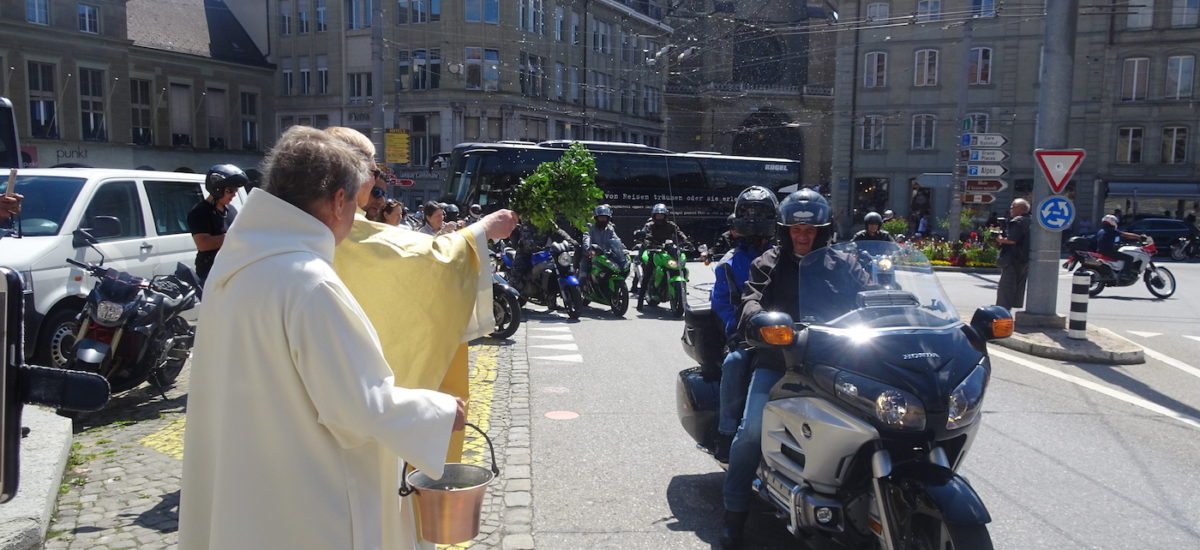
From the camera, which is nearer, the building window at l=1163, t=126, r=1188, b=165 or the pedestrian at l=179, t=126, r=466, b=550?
the pedestrian at l=179, t=126, r=466, b=550

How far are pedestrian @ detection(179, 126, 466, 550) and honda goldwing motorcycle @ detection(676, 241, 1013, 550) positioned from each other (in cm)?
180

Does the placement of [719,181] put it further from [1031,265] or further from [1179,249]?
[1031,265]

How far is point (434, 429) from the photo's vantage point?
2.17 metres

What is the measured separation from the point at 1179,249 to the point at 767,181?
46.5ft

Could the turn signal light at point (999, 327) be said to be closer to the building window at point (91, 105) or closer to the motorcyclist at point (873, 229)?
the motorcyclist at point (873, 229)

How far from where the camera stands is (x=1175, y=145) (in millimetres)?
40312

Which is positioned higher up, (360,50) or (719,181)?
(360,50)

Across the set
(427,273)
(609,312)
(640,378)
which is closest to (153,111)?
(609,312)

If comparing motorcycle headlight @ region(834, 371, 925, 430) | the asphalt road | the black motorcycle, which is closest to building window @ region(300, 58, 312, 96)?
the asphalt road

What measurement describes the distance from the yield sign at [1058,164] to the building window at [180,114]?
4222 centimetres

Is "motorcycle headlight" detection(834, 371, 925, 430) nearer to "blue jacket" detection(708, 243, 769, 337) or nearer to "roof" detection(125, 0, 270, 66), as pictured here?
"blue jacket" detection(708, 243, 769, 337)

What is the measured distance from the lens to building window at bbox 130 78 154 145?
41094 millimetres

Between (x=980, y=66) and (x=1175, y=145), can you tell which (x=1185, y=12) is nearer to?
(x=1175, y=145)

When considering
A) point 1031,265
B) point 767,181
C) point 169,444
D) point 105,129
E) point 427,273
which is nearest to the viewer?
point 427,273
